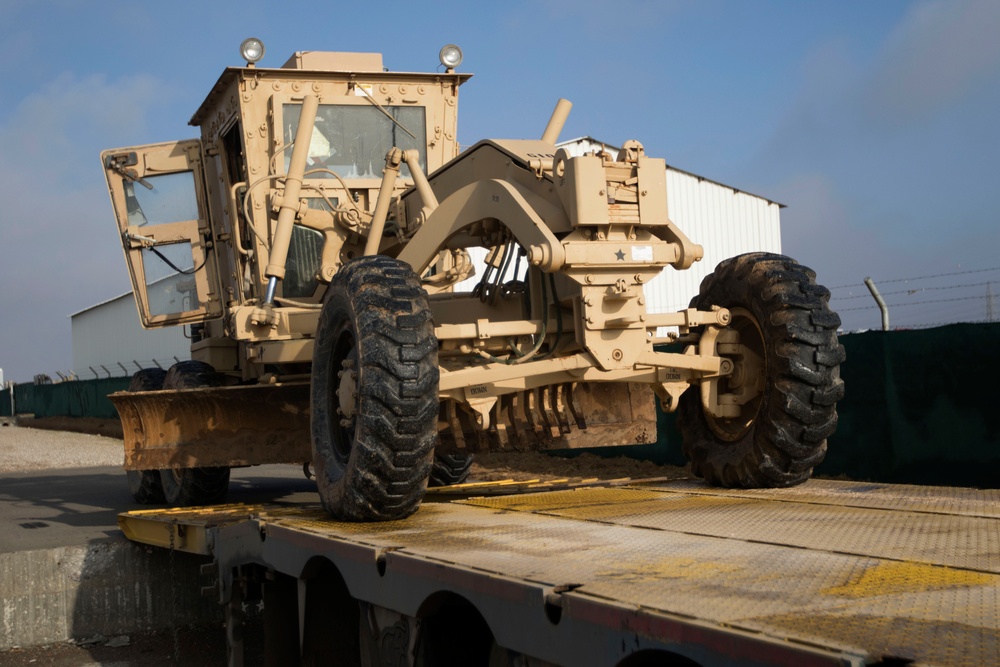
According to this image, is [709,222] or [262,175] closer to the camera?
[262,175]

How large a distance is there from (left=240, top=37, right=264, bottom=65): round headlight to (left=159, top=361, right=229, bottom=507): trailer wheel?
2425 millimetres

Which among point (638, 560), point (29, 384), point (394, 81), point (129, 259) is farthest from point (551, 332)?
point (29, 384)

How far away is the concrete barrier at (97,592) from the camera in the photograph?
23.8ft

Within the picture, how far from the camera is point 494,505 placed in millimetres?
5883

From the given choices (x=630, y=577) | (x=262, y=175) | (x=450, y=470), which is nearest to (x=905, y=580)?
(x=630, y=577)

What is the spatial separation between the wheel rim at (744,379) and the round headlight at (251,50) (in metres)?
4.21

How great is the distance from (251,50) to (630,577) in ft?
20.9

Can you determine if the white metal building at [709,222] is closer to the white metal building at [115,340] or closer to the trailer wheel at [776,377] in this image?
the white metal building at [115,340]

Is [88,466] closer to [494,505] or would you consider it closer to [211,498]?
[211,498]

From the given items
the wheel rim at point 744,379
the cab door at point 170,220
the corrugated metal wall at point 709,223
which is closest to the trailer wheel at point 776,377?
the wheel rim at point 744,379

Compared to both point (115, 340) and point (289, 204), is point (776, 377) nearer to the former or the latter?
point (289, 204)

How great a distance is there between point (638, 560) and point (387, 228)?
4.74m

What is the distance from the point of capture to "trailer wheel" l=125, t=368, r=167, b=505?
31.7 feet

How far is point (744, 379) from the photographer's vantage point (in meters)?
6.42
